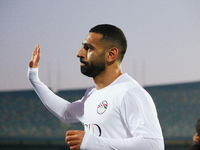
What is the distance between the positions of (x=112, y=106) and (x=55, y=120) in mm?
25398

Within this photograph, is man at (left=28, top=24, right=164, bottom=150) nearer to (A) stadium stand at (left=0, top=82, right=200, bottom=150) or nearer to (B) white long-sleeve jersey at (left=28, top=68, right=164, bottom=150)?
(B) white long-sleeve jersey at (left=28, top=68, right=164, bottom=150)

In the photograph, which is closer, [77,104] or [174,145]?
[77,104]

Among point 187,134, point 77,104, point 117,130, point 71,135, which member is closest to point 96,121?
point 117,130

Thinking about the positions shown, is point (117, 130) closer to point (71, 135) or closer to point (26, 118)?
point (71, 135)

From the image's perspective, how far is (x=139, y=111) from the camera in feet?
6.24

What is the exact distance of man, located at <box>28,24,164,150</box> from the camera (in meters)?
1.84

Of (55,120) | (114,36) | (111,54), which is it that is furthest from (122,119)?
(55,120)

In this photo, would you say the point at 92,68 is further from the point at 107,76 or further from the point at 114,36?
the point at 114,36

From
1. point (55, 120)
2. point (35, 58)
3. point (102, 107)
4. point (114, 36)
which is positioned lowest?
point (55, 120)

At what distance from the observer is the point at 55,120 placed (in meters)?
26.8

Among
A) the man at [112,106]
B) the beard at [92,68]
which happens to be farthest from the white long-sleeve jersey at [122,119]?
the beard at [92,68]

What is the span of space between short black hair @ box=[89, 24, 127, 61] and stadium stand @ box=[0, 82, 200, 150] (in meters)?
19.2

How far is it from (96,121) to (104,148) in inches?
11.3

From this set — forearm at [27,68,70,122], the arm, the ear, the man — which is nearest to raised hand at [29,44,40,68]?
the arm
